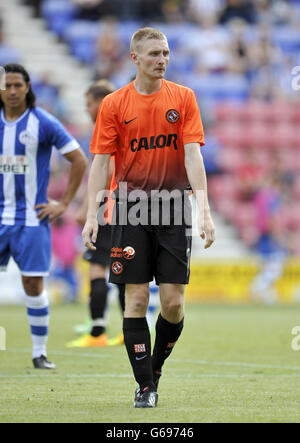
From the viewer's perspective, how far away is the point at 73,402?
5238 mm

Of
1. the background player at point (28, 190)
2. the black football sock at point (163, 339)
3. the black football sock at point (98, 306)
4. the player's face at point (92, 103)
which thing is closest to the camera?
the black football sock at point (163, 339)

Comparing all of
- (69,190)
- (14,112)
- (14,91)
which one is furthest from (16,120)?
(69,190)

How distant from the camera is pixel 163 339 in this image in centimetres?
549

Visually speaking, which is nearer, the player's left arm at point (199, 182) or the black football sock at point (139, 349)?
the player's left arm at point (199, 182)

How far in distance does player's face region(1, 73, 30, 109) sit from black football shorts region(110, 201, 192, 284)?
216 cm

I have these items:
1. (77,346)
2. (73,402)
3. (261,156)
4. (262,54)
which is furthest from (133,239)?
(262,54)

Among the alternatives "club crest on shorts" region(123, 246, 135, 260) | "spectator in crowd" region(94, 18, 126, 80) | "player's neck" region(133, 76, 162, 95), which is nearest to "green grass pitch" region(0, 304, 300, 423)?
"club crest on shorts" region(123, 246, 135, 260)

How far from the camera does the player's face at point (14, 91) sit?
6973 mm

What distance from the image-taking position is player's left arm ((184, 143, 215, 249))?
5016 mm

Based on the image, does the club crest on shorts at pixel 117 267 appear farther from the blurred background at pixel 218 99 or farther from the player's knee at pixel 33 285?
the blurred background at pixel 218 99

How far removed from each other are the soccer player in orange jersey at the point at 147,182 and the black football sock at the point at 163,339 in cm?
8

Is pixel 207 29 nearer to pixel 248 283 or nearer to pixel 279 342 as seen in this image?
pixel 248 283

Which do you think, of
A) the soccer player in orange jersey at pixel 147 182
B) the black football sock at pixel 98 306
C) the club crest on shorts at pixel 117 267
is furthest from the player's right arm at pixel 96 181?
the black football sock at pixel 98 306

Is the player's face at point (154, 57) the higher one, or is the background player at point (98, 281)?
the player's face at point (154, 57)
